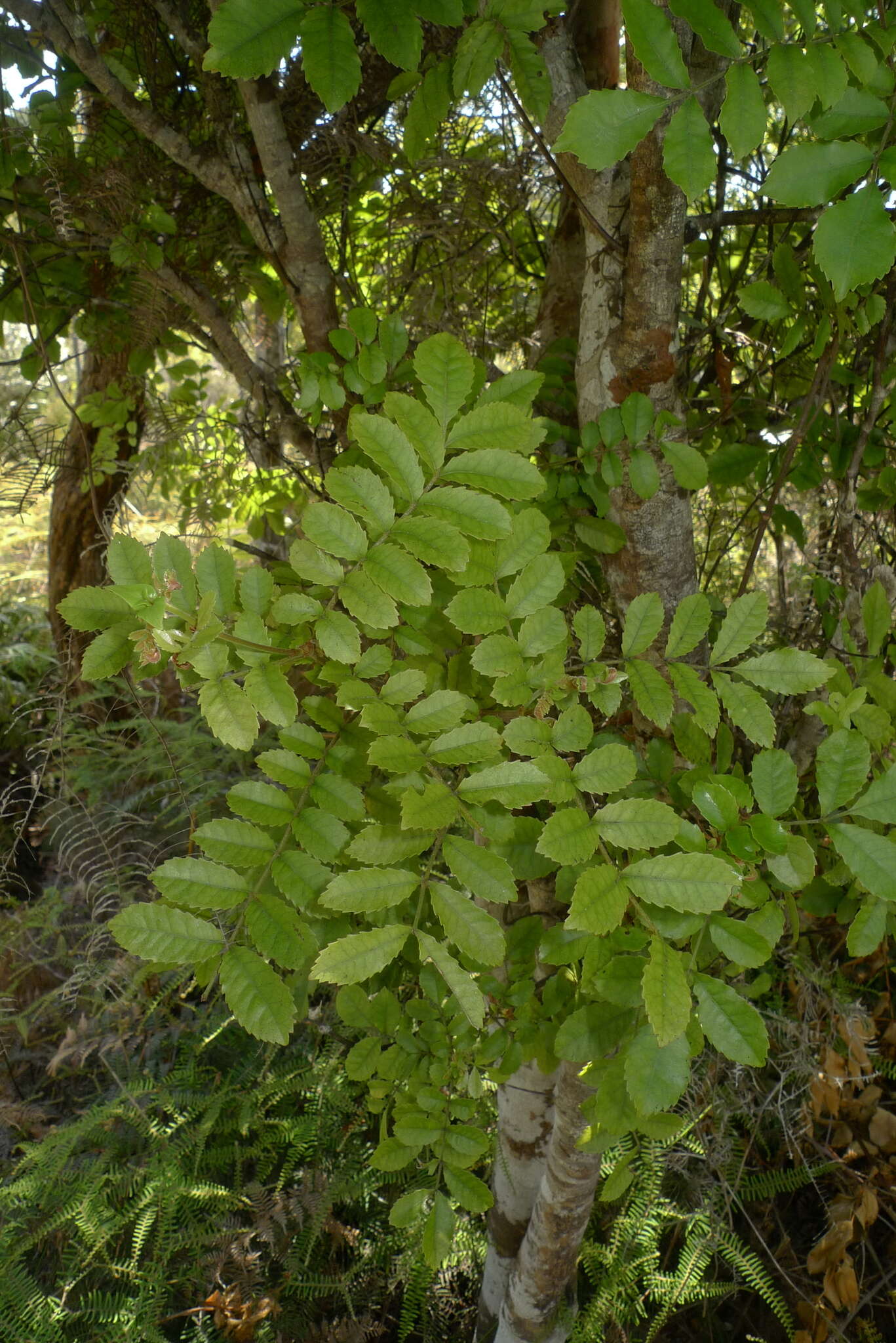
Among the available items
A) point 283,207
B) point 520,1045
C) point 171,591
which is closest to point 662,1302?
point 520,1045

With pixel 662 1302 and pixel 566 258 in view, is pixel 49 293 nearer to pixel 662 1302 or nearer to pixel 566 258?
pixel 566 258

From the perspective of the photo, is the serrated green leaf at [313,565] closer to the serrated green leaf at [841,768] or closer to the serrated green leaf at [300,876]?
the serrated green leaf at [300,876]

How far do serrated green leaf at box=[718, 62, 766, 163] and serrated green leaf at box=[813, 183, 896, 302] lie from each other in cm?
12

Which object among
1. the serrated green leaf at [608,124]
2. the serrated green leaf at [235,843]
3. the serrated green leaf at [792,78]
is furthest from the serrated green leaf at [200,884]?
the serrated green leaf at [792,78]

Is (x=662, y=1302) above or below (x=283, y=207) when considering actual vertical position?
below

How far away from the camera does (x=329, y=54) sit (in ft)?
2.59

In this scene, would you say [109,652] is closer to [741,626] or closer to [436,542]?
[436,542]

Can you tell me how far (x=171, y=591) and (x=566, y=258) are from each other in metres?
1.16

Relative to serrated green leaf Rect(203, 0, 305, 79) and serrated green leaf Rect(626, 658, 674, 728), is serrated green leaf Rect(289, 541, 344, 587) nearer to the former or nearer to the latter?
serrated green leaf Rect(626, 658, 674, 728)

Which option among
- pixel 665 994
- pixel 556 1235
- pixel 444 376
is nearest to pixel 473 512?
pixel 444 376

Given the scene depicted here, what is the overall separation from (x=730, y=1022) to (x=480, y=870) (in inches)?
10.9

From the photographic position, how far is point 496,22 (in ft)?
2.91

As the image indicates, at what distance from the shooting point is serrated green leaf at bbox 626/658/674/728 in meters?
0.85

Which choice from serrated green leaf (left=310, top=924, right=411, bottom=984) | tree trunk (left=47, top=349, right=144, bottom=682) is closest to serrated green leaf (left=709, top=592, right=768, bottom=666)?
serrated green leaf (left=310, top=924, right=411, bottom=984)
